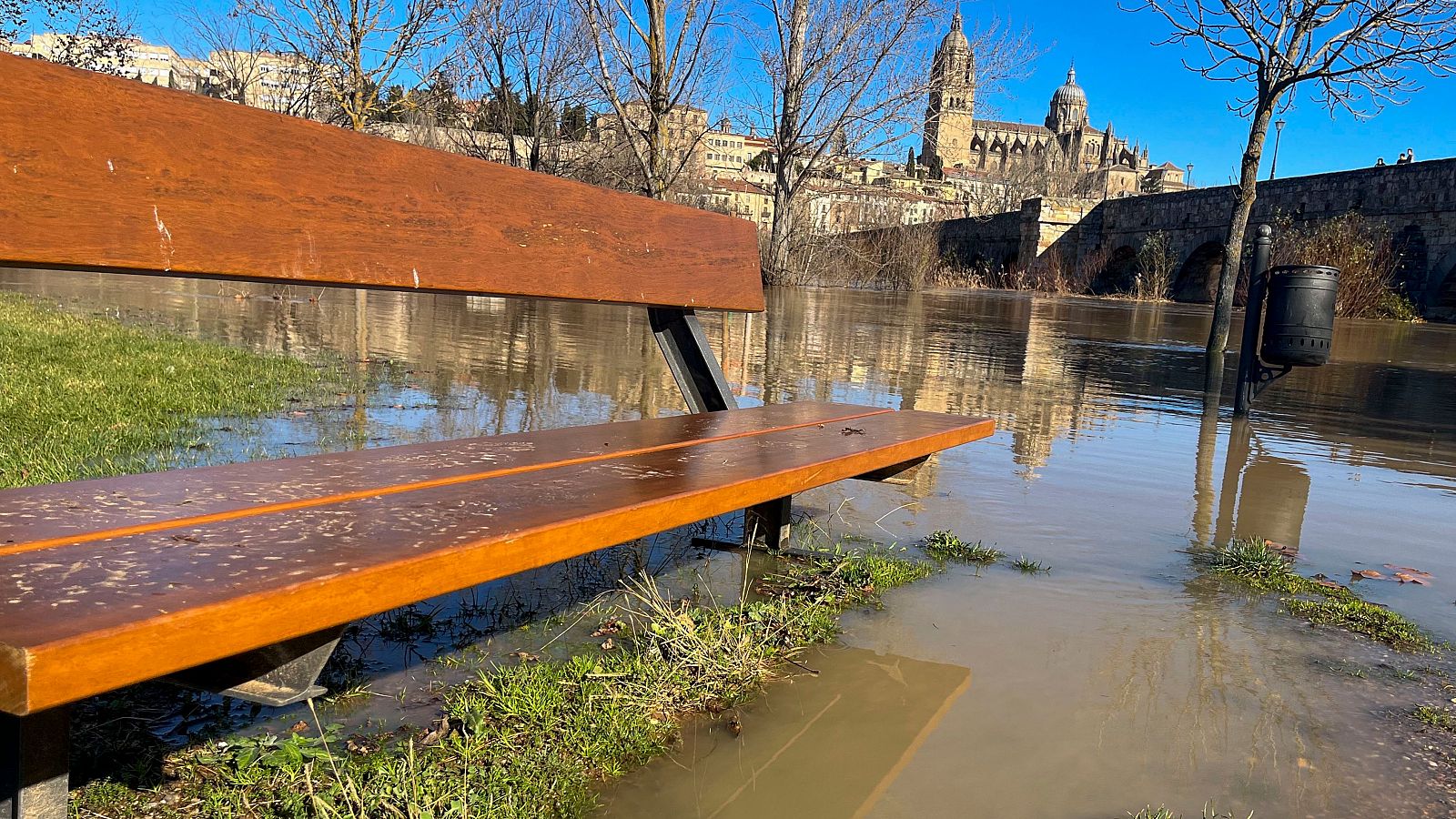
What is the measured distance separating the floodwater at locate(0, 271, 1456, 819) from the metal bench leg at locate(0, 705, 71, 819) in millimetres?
884

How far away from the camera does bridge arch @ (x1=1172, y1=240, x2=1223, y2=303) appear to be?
2928 cm

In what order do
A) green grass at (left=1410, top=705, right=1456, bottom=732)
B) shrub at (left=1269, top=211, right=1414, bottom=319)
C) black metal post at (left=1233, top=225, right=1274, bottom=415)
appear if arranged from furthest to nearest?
shrub at (left=1269, top=211, right=1414, bottom=319), black metal post at (left=1233, top=225, right=1274, bottom=415), green grass at (left=1410, top=705, right=1456, bottom=732)

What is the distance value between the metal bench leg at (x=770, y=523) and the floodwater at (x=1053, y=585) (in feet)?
0.82

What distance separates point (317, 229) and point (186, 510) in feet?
2.46

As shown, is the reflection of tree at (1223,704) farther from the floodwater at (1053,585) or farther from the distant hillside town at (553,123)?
the distant hillside town at (553,123)

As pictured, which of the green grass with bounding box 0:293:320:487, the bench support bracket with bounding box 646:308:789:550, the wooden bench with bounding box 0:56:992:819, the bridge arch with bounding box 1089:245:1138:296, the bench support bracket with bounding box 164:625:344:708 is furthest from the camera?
the bridge arch with bounding box 1089:245:1138:296

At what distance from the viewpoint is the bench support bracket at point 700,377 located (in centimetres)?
346

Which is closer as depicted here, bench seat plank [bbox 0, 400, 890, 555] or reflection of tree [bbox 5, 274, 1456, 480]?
bench seat plank [bbox 0, 400, 890, 555]

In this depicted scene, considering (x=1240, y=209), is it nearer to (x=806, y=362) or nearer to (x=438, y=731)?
(x=806, y=362)

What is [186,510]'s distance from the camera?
1.56 m

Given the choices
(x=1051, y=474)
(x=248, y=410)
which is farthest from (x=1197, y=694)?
(x=248, y=410)

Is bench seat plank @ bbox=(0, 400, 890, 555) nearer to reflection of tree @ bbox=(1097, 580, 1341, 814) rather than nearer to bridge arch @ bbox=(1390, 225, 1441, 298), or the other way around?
reflection of tree @ bbox=(1097, 580, 1341, 814)

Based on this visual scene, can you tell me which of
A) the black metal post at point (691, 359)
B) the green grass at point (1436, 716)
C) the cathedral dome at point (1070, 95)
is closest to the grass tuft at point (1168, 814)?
the green grass at point (1436, 716)

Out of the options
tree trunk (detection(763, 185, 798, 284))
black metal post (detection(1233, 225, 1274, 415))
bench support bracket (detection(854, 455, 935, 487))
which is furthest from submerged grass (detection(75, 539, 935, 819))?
tree trunk (detection(763, 185, 798, 284))
